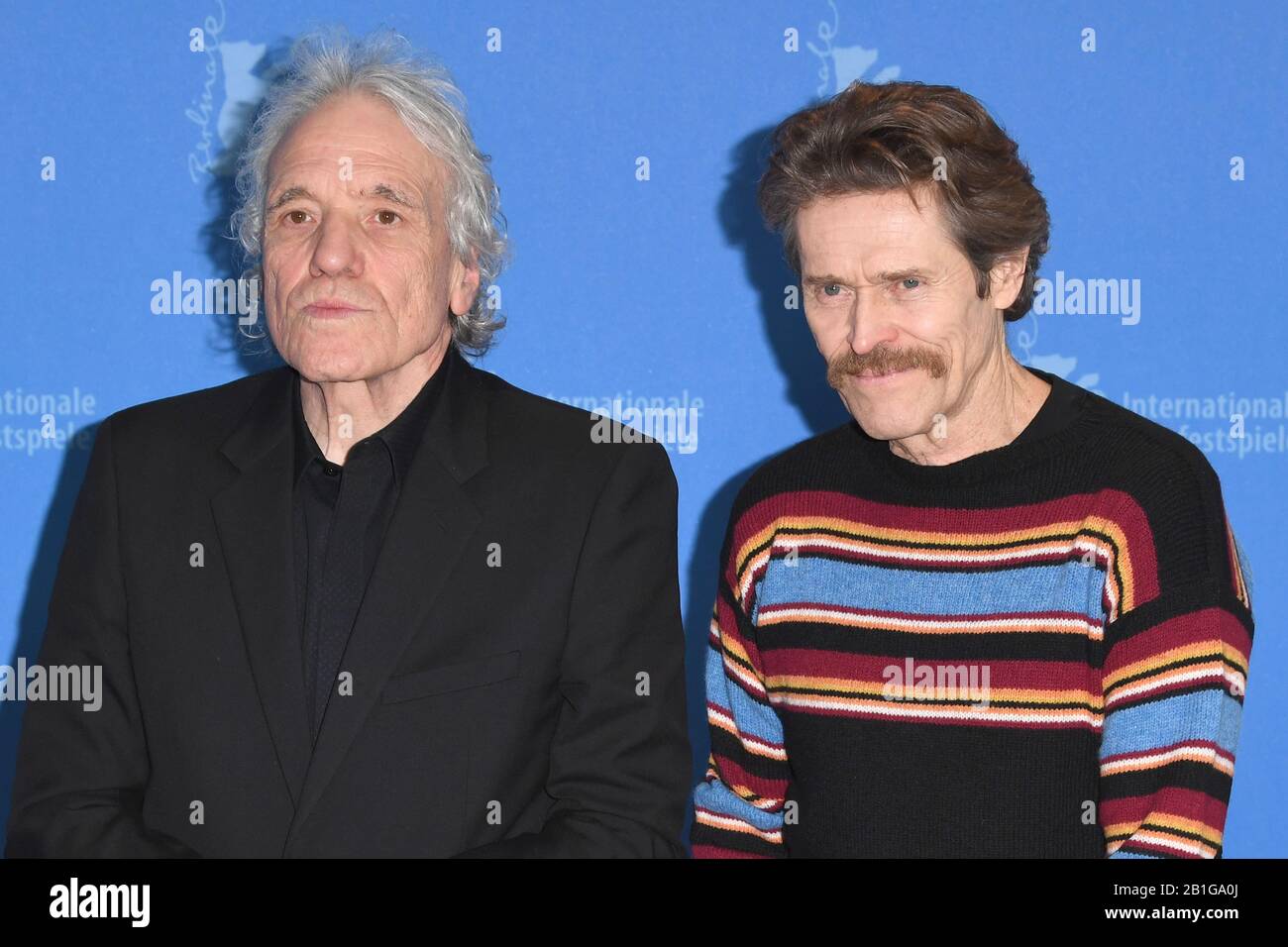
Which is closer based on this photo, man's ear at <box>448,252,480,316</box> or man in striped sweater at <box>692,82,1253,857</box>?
man in striped sweater at <box>692,82,1253,857</box>

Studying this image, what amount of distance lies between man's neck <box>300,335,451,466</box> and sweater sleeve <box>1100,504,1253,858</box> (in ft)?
3.66

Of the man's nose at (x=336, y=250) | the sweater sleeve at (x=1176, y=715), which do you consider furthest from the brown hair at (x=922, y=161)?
the man's nose at (x=336, y=250)

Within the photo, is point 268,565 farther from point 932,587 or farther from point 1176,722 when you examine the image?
point 1176,722

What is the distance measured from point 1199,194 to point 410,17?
5.11ft

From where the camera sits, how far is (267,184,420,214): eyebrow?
216 cm

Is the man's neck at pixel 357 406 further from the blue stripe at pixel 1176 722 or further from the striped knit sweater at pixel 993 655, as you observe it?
the blue stripe at pixel 1176 722

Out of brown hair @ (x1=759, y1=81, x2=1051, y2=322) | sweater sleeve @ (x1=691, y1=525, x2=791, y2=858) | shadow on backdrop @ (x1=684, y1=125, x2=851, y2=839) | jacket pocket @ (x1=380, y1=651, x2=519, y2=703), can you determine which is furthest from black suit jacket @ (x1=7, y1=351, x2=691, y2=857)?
shadow on backdrop @ (x1=684, y1=125, x2=851, y2=839)

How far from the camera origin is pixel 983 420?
2.21 m

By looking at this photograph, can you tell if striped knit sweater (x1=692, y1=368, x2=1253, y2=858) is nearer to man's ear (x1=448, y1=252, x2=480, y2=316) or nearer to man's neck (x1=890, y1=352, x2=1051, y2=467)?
man's neck (x1=890, y1=352, x2=1051, y2=467)

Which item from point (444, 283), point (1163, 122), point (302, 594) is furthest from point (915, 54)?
point (302, 594)

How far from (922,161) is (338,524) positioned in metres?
1.01

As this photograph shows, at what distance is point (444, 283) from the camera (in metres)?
2.27

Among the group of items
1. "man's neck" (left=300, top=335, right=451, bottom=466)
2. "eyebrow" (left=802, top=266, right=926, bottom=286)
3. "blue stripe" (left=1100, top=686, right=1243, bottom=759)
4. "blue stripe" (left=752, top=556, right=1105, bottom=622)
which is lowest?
"blue stripe" (left=1100, top=686, right=1243, bottom=759)

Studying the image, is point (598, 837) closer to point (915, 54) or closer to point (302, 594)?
point (302, 594)
